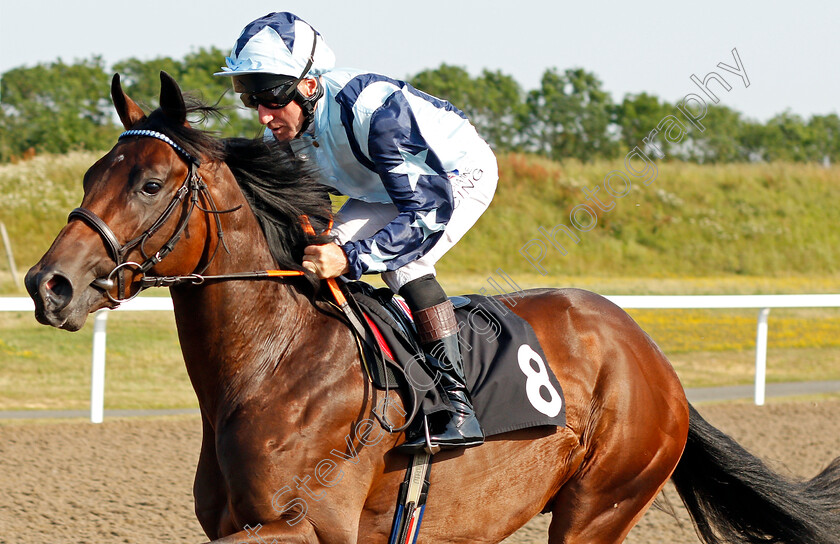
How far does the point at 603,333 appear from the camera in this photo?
10.5 ft

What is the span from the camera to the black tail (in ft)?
11.4

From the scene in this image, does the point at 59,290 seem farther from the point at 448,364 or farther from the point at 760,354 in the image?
the point at 760,354

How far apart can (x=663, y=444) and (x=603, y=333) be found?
1.54 ft

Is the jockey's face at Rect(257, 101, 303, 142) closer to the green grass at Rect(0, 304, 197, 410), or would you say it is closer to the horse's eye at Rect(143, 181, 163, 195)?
the horse's eye at Rect(143, 181, 163, 195)

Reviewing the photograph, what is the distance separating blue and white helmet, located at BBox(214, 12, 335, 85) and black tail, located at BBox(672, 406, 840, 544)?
2.00 metres

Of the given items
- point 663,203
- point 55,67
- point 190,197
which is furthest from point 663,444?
point 55,67

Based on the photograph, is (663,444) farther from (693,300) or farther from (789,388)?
(789,388)

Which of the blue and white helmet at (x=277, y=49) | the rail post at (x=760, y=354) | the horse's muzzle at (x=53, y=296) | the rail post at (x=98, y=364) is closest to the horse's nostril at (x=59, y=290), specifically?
the horse's muzzle at (x=53, y=296)

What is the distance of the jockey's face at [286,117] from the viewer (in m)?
2.79

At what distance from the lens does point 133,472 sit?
532 cm

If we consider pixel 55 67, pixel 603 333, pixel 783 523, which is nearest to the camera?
pixel 603 333

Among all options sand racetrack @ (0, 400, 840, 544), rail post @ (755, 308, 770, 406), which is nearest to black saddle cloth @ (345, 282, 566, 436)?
sand racetrack @ (0, 400, 840, 544)

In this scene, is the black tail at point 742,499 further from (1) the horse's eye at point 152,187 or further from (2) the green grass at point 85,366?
(2) the green grass at point 85,366

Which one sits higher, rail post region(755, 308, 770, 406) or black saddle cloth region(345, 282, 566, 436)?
black saddle cloth region(345, 282, 566, 436)
